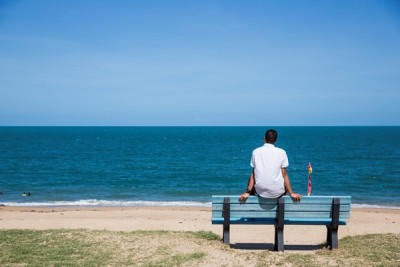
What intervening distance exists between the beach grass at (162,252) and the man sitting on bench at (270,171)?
105 centimetres

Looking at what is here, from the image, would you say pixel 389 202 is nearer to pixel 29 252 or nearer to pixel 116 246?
pixel 116 246

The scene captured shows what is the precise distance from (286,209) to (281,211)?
12 cm

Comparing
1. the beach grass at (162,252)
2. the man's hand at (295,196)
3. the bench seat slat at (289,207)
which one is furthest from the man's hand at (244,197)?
the beach grass at (162,252)

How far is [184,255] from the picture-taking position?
5.92m

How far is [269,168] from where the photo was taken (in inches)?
236

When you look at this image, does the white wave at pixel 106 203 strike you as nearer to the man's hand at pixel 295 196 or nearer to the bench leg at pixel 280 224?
the bench leg at pixel 280 224

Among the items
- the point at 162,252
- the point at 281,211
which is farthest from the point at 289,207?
the point at 162,252

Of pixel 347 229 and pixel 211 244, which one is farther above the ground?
pixel 211 244

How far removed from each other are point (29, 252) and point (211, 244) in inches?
128

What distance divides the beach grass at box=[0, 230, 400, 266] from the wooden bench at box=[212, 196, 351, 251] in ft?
1.68

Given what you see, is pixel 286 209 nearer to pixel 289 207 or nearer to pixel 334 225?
pixel 289 207

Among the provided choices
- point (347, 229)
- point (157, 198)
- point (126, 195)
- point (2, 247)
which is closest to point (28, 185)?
point (126, 195)

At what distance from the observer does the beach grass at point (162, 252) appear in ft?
18.4

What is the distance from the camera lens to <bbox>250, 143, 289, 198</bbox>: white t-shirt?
5.99 meters
